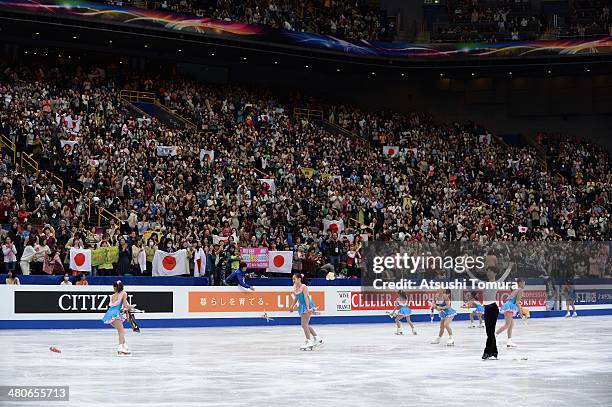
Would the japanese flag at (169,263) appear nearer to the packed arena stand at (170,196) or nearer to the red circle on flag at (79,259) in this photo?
the packed arena stand at (170,196)

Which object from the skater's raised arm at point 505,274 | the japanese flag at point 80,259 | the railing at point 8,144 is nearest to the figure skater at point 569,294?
the skater's raised arm at point 505,274

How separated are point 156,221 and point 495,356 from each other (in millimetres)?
17830

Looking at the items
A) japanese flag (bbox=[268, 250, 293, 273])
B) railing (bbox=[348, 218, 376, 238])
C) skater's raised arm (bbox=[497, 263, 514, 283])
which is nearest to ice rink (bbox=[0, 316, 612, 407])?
japanese flag (bbox=[268, 250, 293, 273])

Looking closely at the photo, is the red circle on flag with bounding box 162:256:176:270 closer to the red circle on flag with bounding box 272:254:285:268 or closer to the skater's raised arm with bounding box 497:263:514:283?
the red circle on flag with bounding box 272:254:285:268

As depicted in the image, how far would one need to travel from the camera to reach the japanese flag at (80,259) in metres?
31.8

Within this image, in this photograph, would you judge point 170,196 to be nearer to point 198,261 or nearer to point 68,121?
Answer: point 198,261

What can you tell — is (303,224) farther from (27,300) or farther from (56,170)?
(27,300)

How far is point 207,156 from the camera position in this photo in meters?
44.4

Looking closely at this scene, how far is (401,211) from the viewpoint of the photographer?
46625 mm

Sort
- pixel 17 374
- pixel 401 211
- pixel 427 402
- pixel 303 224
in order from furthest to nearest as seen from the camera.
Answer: pixel 401 211
pixel 303 224
pixel 17 374
pixel 427 402

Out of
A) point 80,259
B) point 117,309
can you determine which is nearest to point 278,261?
point 80,259

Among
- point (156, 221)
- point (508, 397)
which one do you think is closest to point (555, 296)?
point (156, 221)

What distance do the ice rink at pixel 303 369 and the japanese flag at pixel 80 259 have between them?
243 centimetres

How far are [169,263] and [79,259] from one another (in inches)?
132
